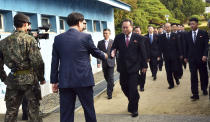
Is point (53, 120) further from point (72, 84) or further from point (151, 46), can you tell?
point (151, 46)

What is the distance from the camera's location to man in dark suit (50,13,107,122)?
13.3 ft

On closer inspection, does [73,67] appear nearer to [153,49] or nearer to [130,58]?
[130,58]

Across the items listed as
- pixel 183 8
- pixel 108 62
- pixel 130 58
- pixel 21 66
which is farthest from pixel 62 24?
pixel 183 8

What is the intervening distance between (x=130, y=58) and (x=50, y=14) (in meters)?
5.25

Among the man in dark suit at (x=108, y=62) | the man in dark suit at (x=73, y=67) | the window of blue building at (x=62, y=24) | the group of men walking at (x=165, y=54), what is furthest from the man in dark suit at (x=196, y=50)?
the window of blue building at (x=62, y=24)

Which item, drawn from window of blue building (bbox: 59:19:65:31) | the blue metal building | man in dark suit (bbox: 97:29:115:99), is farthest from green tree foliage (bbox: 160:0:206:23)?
man in dark suit (bbox: 97:29:115:99)

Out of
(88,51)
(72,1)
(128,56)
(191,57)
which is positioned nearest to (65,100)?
(88,51)

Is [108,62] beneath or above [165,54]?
beneath

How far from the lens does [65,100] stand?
418 centimetres

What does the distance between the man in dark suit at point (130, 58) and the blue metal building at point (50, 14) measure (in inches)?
132

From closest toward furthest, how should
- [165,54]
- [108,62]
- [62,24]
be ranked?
1. [108,62]
2. [165,54]
3. [62,24]

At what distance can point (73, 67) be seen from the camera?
4.06 m

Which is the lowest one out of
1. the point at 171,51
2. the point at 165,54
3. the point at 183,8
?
the point at 165,54

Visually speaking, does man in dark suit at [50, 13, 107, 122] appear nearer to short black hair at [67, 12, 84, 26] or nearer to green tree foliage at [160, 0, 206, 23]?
short black hair at [67, 12, 84, 26]
